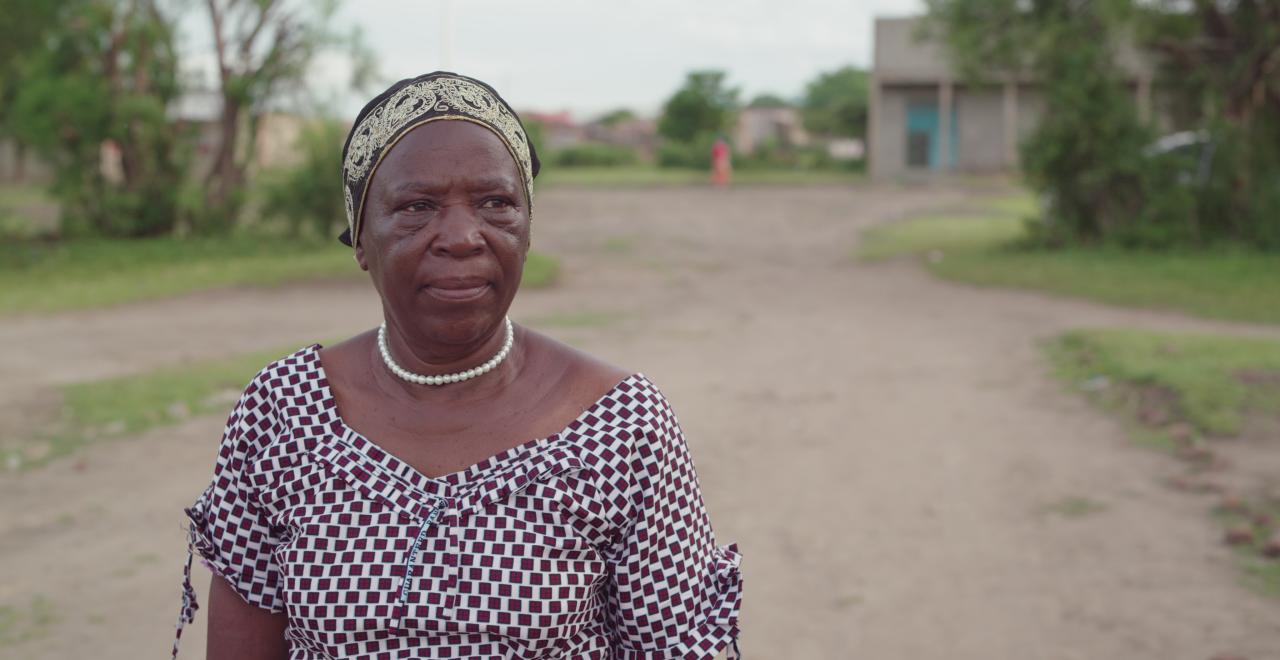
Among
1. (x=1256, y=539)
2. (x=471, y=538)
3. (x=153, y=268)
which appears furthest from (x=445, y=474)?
(x=153, y=268)

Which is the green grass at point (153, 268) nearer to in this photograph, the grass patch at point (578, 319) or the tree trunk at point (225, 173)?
the tree trunk at point (225, 173)

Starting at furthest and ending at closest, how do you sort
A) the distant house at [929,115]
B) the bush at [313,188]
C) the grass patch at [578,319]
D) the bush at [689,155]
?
1. the bush at [689,155]
2. the distant house at [929,115]
3. the bush at [313,188]
4. the grass patch at [578,319]

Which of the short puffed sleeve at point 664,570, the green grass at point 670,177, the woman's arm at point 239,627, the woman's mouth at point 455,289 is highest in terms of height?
the woman's mouth at point 455,289

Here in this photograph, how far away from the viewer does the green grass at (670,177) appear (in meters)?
33.6

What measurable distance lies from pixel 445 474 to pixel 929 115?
3534cm

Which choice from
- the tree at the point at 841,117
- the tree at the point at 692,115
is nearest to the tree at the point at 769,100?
the tree at the point at 841,117

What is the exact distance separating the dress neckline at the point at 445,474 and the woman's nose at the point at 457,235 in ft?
0.99

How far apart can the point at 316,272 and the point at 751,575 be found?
1125 cm

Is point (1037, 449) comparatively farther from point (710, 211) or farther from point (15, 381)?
point (710, 211)

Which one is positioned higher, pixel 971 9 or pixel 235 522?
pixel 971 9

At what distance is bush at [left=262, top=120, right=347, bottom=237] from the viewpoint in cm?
1866

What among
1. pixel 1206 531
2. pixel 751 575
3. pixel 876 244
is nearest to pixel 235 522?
pixel 751 575

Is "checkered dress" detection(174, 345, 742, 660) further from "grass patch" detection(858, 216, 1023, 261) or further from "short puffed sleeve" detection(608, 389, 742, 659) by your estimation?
"grass patch" detection(858, 216, 1023, 261)

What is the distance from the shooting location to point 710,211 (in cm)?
2408
